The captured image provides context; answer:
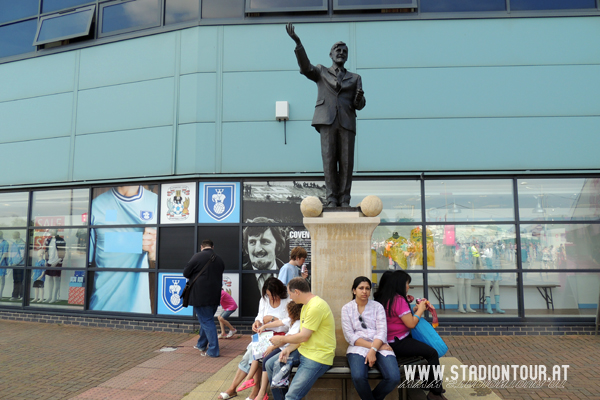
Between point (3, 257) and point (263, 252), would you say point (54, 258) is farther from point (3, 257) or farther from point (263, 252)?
point (263, 252)

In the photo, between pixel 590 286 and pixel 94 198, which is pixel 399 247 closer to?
pixel 590 286

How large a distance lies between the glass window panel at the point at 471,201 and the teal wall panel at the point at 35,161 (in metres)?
8.71

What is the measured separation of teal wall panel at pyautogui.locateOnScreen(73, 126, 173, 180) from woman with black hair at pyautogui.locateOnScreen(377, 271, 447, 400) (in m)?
6.18

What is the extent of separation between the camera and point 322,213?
4.99 meters

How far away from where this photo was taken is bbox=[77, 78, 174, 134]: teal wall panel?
9156mm

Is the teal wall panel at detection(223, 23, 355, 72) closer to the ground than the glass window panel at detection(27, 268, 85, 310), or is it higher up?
higher up

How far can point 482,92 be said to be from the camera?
8.68m

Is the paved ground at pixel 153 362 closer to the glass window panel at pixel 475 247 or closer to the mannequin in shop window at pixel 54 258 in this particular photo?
the mannequin in shop window at pixel 54 258

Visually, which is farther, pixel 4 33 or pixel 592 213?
pixel 4 33

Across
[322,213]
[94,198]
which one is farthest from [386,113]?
[94,198]

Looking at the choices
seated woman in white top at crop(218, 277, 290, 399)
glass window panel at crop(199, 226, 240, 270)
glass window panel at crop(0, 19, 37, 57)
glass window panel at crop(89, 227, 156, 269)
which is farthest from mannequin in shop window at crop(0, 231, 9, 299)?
seated woman in white top at crop(218, 277, 290, 399)

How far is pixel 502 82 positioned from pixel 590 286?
15.4 ft

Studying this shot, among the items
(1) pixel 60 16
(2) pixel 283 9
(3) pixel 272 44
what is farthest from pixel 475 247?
(1) pixel 60 16

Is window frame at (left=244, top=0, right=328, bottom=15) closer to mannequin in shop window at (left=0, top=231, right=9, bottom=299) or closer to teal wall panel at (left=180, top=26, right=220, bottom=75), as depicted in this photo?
teal wall panel at (left=180, top=26, right=220, bottom=75)
